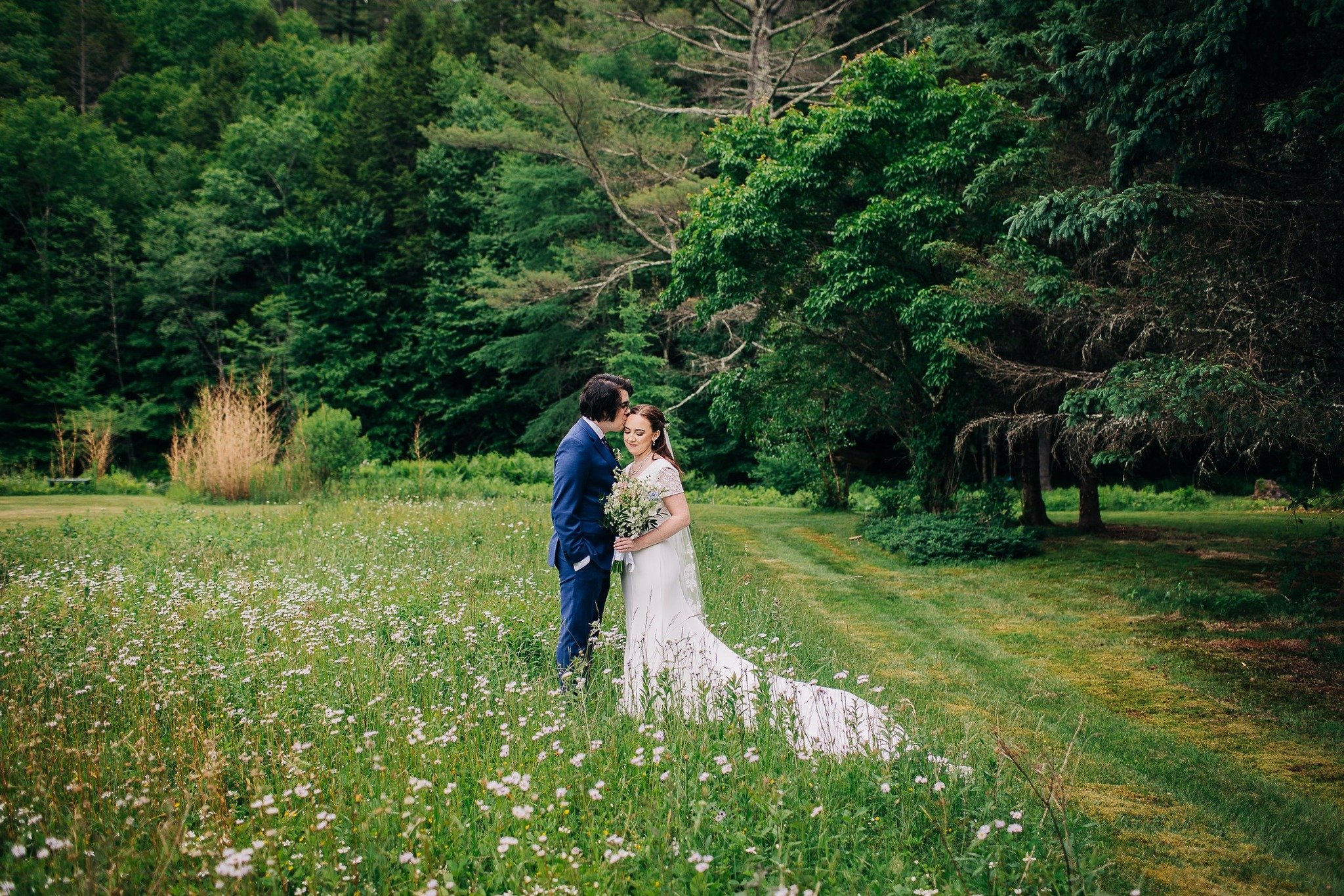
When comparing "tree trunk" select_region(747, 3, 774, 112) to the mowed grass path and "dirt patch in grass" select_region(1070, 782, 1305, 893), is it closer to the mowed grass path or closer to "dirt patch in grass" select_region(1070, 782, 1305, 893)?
the mowed grass path

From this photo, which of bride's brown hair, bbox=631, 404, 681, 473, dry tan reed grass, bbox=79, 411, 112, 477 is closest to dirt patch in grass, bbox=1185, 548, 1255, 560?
bride's brown hair, bbox=631, 404, 681, 473

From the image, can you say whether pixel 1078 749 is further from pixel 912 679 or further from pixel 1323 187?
pixel 1323 187

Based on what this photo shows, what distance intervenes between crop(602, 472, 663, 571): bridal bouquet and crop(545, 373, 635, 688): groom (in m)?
0.12

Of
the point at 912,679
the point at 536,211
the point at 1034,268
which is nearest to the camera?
the point at 912,679

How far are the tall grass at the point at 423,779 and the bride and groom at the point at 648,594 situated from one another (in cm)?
20

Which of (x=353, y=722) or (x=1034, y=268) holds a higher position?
(x=1034, y=268)

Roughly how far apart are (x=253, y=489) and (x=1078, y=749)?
574 inches

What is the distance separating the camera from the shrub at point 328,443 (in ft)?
54.2

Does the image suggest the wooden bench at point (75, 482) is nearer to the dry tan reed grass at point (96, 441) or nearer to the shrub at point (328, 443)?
the dry tan reed grass at point (96, 441)

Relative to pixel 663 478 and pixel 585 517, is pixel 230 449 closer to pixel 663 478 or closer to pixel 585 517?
pixel 585 517

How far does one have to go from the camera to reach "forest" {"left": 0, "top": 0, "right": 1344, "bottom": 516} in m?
7.52

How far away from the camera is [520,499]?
16859 mm

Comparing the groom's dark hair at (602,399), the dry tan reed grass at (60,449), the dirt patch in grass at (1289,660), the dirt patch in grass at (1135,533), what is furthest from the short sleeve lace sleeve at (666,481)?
the dry tan reed grass at (60,449)

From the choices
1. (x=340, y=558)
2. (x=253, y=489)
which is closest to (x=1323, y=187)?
(x=340, y=558)
